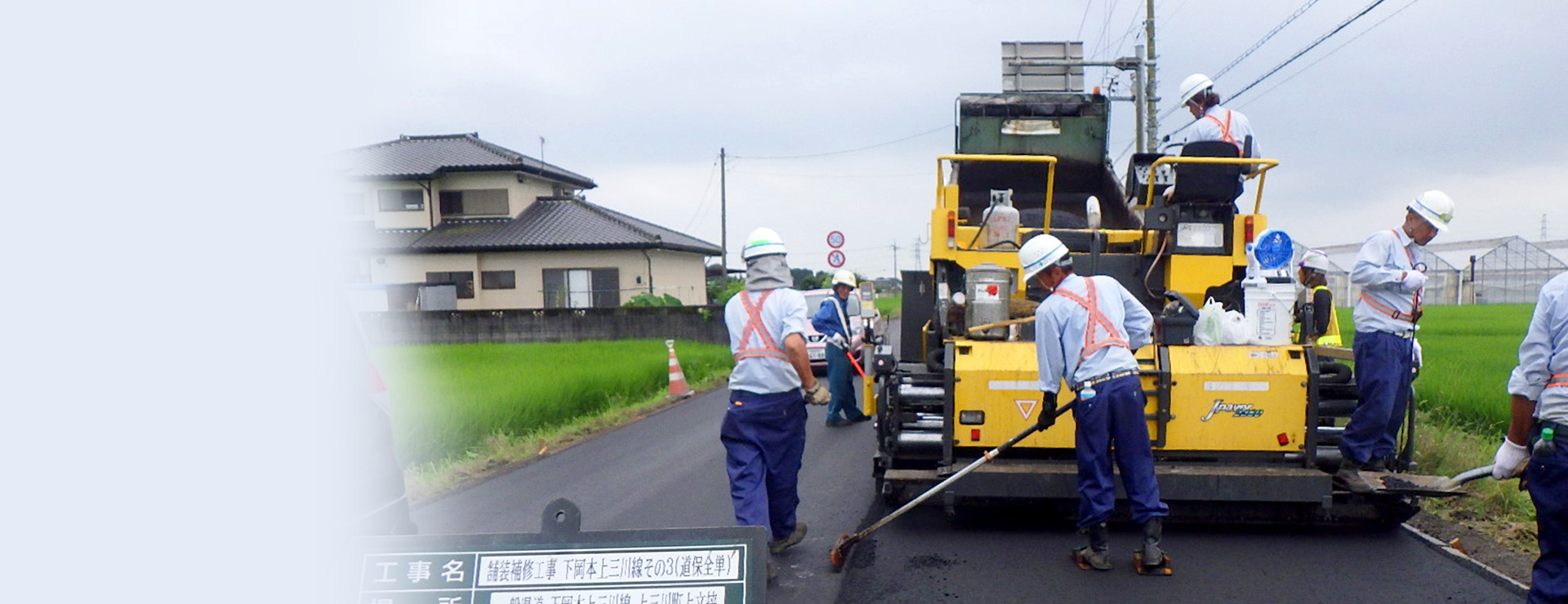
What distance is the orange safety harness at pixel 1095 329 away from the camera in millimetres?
4984

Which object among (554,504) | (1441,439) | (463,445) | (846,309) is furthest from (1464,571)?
(463,445)

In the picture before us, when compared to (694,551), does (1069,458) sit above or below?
below

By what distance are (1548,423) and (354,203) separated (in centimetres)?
425

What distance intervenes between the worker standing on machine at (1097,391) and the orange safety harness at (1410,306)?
2.01 metres

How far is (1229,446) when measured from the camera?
5723mm

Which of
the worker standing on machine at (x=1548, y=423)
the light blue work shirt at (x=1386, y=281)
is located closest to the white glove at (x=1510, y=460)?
the worker standing on machine at (x=1548, y=423)

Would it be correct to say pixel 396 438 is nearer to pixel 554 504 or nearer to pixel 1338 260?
pixel 554 504

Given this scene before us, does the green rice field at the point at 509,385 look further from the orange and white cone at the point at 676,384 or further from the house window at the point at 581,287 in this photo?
the house window at the point at 581,287

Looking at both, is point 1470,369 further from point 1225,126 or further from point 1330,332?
point 1225,126

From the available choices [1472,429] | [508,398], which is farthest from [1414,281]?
[508,398]

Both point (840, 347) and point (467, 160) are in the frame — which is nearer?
point (840, 347)

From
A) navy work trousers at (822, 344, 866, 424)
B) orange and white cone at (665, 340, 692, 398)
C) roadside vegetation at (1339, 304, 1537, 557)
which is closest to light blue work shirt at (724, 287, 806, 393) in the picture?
roadside vegetation at (1339, 304, 1537, 557)

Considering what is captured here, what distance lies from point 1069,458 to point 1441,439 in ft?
11.3

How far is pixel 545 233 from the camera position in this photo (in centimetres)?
2964
